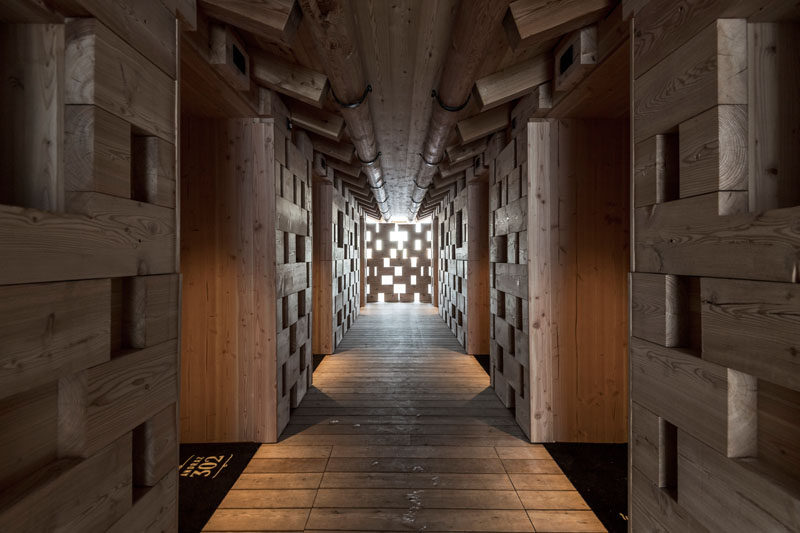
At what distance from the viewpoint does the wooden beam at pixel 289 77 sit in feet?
7.99

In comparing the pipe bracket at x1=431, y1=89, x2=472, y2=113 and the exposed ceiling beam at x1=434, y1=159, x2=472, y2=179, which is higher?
the exposed ceiling beam at x1=434, y1=159, x2=472, y2=179

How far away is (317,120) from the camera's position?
3121 mm

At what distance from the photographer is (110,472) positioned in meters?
1.11

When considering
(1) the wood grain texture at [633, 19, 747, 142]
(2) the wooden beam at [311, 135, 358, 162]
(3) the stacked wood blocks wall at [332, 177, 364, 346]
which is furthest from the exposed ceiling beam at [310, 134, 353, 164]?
(1) the wood grain texture at [633, 19, 747, 142]

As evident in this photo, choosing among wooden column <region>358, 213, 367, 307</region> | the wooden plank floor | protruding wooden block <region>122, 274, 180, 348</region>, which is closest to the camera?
protruding wooden block <region>122, 274, 180, 348</region>

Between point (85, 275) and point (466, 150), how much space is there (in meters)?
3.54

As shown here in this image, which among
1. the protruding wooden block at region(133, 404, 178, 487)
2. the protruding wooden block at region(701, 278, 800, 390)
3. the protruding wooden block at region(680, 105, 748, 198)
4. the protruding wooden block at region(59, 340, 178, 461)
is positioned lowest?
the protruding wooden block at region(133, 404, 178, 487)

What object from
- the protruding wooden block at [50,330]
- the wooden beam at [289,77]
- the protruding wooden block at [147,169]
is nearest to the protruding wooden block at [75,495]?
the protruding wooden block at [50,330]

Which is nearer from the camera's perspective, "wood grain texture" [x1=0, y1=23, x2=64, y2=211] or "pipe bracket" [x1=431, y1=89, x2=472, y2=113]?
"wood grain texture" [x1=0, y1=23, x2=64, y2=211]

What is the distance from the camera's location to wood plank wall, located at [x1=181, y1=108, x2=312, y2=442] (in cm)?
268

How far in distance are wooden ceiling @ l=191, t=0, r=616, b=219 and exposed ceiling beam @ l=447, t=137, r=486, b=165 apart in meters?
0.23

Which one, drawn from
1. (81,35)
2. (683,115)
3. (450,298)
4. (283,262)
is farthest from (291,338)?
(450,298)

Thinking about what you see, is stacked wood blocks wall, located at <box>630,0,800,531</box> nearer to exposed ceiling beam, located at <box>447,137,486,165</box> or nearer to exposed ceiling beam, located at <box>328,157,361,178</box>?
exposed ceiling beam, located at <box>447,137,486,165</box>

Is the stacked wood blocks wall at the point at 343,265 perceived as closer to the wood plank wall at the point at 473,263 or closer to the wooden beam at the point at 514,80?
the wood plank wall at the point at 473,263
